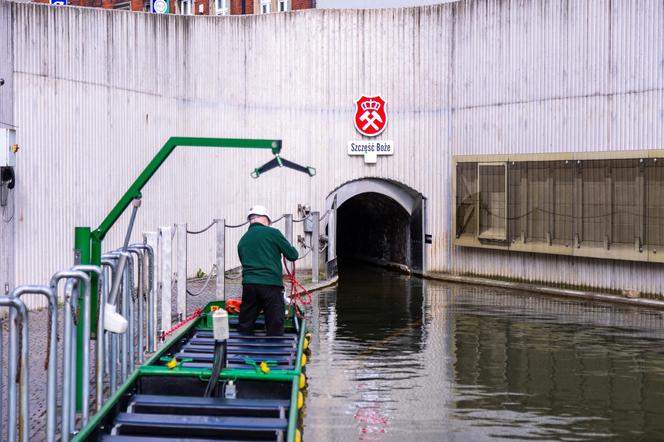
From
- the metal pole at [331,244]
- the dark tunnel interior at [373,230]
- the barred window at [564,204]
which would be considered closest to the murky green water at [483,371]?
the barred window at [564,204]

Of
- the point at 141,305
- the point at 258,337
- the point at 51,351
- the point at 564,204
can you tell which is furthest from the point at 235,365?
the point at 564,204

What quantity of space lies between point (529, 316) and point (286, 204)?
9732 millimetres

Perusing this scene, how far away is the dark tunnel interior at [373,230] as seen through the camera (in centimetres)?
2805

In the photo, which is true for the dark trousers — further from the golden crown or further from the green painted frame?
the golden crown

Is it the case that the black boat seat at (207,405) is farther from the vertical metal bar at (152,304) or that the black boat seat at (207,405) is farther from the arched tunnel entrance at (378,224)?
the arched tunnel entrance at (378,224)

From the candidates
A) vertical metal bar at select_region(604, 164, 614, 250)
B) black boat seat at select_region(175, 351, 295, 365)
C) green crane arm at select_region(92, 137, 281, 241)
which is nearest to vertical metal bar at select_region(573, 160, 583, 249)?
vertical metal bar at select_region(604, 164, 614, 250)

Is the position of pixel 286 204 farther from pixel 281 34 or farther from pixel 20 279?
pixel 20 279

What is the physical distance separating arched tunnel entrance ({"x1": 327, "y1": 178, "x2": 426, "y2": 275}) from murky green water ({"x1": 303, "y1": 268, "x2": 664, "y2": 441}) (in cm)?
654

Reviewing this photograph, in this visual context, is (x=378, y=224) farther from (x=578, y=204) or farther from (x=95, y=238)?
(x=95, y=238)

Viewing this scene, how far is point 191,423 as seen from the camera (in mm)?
7570

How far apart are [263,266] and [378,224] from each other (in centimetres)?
1982

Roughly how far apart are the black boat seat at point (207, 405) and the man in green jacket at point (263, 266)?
3682mm

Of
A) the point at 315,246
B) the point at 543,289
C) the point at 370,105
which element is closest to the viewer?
the point at 543,289

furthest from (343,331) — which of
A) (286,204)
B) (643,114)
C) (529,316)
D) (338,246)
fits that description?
(338,246)
